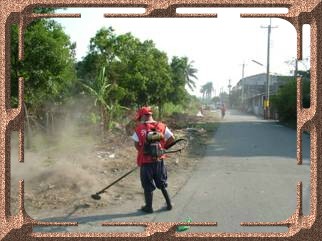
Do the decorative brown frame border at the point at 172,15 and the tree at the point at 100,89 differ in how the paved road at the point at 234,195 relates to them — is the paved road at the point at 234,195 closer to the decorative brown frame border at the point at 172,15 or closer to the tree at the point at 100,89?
the decorative brown frame border at the point at 172,15

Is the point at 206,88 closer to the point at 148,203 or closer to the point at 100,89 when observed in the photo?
the point at 148,203

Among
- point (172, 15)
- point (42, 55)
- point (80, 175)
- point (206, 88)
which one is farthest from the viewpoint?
point (80, 175)

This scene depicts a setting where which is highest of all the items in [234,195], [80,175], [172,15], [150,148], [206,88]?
[172,15]

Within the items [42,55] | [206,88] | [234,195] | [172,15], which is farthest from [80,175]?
[172,15]

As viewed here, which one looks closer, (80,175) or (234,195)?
(234,195)

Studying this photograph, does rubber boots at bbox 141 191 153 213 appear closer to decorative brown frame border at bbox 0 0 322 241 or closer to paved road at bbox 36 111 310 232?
paved road at bbox 36 111 310 232

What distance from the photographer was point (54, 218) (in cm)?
471

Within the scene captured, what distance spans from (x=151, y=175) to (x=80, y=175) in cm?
203

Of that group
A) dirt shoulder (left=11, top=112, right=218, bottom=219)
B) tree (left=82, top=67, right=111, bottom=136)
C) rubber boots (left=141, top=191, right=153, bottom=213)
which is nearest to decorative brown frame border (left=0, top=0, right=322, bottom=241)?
rubber boots (left=141, top=191, right=153, bottom=213)

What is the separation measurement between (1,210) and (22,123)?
2.02 feet

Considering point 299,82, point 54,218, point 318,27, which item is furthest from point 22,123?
point 54,218

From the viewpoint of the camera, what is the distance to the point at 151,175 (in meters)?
5.02

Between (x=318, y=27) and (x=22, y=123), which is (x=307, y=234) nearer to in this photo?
(x=318, y=27)

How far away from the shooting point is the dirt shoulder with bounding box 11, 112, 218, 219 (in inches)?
207
